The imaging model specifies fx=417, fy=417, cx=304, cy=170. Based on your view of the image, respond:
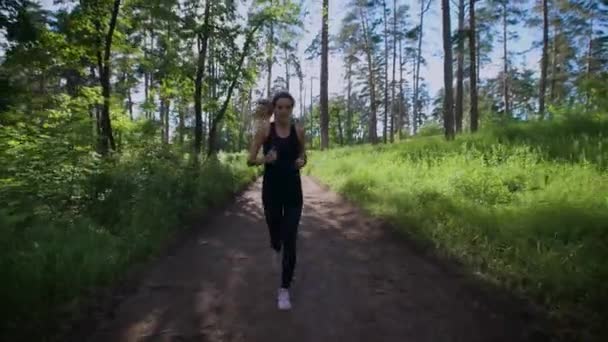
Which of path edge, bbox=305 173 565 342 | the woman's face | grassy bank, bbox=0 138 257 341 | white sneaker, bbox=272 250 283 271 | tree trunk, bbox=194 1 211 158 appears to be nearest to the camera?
path edge, bbox=305 173 565 342

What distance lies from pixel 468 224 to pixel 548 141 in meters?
4.42

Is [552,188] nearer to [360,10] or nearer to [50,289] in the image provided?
[50,289]

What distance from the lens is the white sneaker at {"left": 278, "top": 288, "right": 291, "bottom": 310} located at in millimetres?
4234

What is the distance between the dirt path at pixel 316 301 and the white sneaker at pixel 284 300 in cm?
9

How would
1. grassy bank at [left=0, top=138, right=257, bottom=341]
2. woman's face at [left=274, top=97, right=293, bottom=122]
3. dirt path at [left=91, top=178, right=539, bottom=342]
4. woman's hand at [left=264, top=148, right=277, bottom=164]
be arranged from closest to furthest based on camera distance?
dirt path at [left=91, top=178, right=539, bottom=342]
grassy bank at [left=0, top=138, right=257, bottom=341]
woman's hand at [left=264, top=148, right=277, bottom=164]
woman's face at [left=274, top=97, right=293, bottom=122]

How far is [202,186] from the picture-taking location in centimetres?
1022

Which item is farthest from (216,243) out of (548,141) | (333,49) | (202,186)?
(333,49)

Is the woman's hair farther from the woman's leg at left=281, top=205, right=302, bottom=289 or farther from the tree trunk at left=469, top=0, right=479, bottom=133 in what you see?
the tree trunk at left=469, top=0, right=479, bottom=133

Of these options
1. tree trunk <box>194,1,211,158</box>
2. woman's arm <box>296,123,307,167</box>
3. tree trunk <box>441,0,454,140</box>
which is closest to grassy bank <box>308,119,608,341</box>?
woman's arm <box>296,123,307,167</box>

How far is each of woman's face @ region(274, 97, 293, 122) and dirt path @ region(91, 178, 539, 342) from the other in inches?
77.3

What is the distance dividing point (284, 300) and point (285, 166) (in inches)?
54.5

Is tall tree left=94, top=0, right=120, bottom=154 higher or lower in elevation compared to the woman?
higher

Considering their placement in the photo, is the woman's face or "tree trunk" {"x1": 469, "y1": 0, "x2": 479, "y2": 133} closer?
the woman's face

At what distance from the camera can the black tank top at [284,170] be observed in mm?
4438
